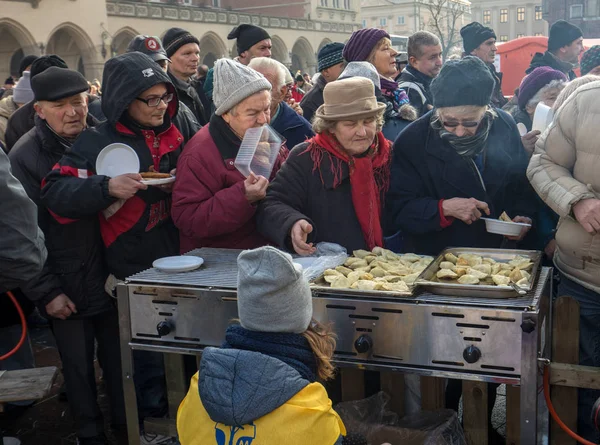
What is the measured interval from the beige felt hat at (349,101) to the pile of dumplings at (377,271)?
590 mm

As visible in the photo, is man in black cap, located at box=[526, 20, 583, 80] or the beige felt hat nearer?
the beige felt hat

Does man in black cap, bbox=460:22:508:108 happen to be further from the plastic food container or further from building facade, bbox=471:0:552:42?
building facade, bbox=471:0:552:42

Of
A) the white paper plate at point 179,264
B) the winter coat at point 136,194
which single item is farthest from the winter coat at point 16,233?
the winter coat at point 136,194

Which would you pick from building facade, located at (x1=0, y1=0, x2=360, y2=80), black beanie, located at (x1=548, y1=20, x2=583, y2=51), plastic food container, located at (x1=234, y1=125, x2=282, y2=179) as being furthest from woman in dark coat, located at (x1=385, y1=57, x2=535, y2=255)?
building facade, located at (x1=0, y1=0, x2=360, y2=80)

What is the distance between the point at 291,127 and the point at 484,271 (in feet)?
5.89

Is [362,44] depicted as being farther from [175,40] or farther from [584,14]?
[584,14]

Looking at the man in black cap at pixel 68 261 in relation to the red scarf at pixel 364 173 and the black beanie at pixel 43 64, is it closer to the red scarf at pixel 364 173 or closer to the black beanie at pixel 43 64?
the black beanie at pixel 43 64

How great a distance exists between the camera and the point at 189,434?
2.10 meters

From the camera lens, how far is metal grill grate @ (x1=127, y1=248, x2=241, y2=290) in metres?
2.73

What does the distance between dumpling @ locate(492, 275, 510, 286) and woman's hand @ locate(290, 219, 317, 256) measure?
0.82 metres

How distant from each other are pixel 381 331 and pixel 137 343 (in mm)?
1073

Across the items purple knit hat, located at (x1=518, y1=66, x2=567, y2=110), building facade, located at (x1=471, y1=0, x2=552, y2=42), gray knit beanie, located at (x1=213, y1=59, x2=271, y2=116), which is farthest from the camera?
building facade, located at (x1=471, y1=0, x2=552, y2=42)

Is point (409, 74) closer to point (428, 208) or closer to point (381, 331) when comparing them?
point (428, 208)

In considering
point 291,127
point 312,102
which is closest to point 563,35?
point 312,102
